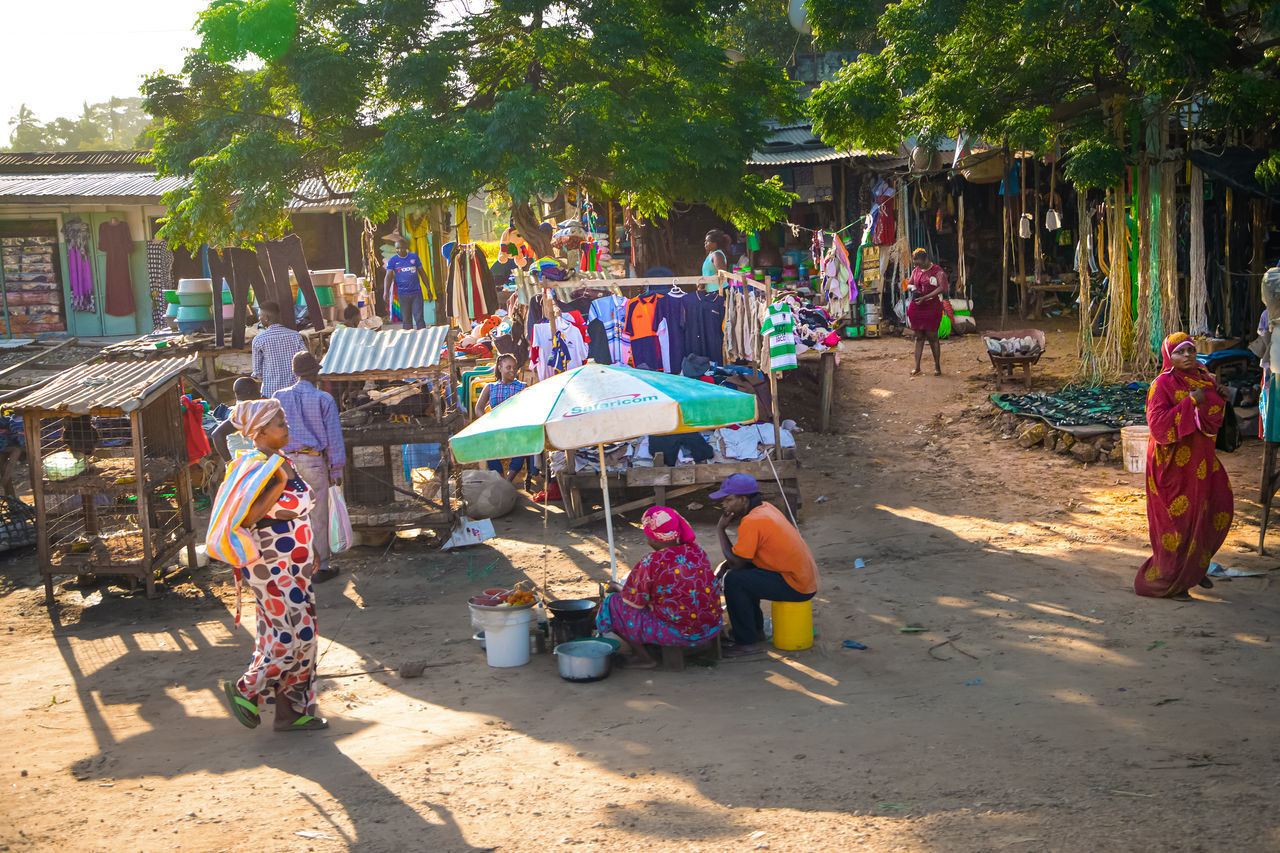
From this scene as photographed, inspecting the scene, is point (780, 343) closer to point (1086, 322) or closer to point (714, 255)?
point (714, 255)

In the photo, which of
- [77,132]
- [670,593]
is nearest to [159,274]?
[670,593]

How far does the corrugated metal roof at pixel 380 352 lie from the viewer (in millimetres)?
9680

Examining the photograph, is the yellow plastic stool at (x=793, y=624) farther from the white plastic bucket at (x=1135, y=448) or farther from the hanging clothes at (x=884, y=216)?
the hanging clothes at (x=884, y=216)

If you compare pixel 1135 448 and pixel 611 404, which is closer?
pixel 611 404

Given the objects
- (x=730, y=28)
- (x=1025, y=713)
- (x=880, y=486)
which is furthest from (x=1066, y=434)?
(x=730, y=28)

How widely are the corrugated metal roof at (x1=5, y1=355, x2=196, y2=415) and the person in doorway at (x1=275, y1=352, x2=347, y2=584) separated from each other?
3.35 feet

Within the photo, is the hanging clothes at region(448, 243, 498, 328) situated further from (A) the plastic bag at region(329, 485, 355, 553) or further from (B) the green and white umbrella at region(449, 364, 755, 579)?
(B) the green and white umbrella at region(449, 364, 755, 579)

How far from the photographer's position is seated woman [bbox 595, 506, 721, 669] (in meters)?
6.29

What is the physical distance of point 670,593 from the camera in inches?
248

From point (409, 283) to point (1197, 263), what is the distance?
10933 millimetres

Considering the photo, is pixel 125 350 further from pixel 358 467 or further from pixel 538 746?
pixel 538 746

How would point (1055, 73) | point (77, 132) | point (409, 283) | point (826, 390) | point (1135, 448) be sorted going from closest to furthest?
1. point (1135, 448)
2. point (1055, 73)
3. point (826, 390)
4. point (409, 283)
5. point (77, 132)

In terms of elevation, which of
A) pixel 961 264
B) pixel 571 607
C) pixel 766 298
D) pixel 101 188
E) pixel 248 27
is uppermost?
pixel 248 27

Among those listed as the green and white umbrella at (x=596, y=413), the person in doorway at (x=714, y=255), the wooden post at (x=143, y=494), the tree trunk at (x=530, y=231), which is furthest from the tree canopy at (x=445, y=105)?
the green and white umbrella at (x=596, y=413)
